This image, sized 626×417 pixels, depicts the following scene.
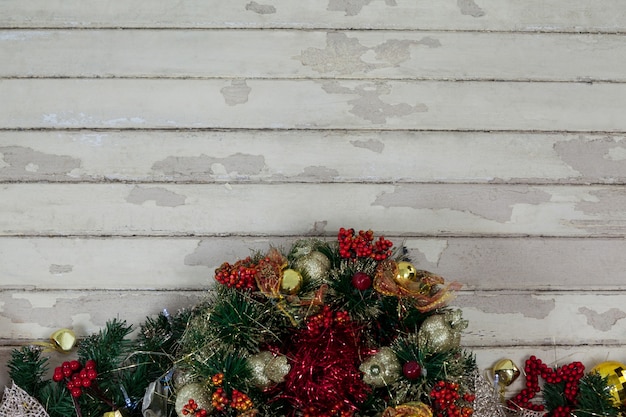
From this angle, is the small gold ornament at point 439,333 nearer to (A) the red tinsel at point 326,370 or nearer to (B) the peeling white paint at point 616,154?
(A) the red tinsel at point 326,370

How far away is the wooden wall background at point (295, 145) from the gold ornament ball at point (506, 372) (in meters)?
0.03

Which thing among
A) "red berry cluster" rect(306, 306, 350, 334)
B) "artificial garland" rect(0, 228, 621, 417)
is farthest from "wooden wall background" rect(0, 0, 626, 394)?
"red berry cluster" rect(306, 306, 350, 334)

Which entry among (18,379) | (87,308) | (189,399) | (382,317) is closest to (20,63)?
(87,308)

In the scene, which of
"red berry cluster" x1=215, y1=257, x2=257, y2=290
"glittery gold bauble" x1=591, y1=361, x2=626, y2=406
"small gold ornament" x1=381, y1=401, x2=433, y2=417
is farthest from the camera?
"glittery gold bauble" x1=591, y1=361, x2=626, y2=406

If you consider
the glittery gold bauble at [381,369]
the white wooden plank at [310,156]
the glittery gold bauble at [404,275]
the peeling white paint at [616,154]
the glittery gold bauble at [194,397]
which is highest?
the peeling white paint at [616,154]

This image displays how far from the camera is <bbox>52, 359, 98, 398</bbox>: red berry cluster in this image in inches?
38.4

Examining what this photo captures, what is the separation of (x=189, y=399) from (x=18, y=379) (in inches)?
14.7

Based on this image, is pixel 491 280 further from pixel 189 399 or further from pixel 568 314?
pixel 189 399

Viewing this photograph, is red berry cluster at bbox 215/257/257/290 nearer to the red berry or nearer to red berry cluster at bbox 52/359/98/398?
the red berry

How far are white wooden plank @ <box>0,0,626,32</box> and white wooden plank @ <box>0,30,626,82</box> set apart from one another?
0.06 feet

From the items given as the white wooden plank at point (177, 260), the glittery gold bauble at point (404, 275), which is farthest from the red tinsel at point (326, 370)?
the white wooden plank at point (177, 260)

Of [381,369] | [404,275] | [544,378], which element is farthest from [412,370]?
[544,378]

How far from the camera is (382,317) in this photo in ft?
3.24

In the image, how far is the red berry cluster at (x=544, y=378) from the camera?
3.66 ft
